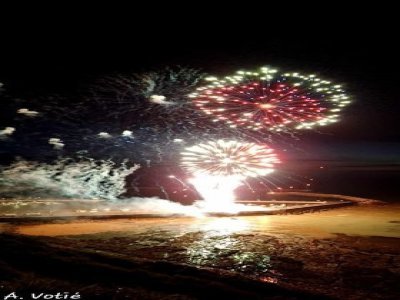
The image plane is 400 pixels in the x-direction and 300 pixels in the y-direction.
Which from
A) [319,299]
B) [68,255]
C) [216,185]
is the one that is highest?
[216,185]

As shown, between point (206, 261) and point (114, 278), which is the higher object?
point (206, 261)

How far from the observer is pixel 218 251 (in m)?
7.89

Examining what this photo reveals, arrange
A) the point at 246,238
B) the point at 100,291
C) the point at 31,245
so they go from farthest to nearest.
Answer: the point at 246,238, the point at 31,245, the point at 100,291

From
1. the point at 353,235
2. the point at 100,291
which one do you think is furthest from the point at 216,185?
the point at 100,291

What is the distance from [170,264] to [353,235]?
499 cm

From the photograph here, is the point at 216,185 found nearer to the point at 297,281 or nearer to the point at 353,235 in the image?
the point at 353,235

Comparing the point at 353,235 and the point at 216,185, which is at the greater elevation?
the point at 216,185

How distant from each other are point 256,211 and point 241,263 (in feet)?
23.0

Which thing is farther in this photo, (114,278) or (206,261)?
(206,261)

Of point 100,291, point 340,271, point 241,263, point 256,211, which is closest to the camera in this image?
point 100,291

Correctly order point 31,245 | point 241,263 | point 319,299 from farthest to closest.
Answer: point 31,245
point 241,263
point 319,299

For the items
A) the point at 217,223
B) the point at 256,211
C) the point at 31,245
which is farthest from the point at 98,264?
the point at 256,211

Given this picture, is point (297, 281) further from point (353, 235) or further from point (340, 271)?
point (353, 235)

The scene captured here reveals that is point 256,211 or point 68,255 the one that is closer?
point 68,255
